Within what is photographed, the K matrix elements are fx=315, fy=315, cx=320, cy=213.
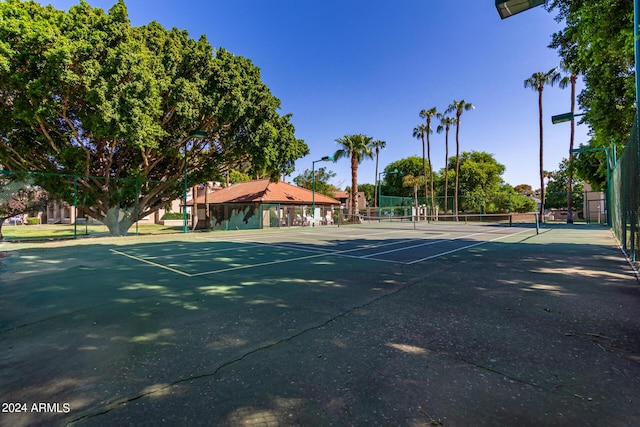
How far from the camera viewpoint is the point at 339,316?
14.6 feet

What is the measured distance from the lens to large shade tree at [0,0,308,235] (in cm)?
1444

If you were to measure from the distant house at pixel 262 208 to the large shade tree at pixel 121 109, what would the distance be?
263 inches

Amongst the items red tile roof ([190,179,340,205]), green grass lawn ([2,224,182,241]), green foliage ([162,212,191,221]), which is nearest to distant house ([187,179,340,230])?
red tile roof ([190,179,340,205])

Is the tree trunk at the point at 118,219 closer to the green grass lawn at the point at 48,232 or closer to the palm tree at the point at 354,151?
the green grass lawn at the point at 48,232

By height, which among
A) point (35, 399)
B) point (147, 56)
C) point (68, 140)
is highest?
point (147, 56)

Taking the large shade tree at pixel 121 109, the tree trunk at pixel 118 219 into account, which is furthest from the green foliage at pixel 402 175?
the tree trunk at pixel 118 219

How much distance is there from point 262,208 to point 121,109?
52.3ft

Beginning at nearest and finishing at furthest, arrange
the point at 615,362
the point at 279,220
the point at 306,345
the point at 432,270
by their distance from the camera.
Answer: the point at 615,362, the point at 306,345, the point at 432,270, the point at 279,220

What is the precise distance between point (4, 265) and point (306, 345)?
Result: 1075 centimetres

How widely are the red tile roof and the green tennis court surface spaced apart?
84.6 feet

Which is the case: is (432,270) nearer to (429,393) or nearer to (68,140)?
(429,393)

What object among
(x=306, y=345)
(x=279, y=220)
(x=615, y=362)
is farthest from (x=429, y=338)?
(x=279, y=220)

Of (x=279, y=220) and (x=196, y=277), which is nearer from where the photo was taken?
(x=196, y=277)

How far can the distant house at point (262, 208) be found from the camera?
30797mm
